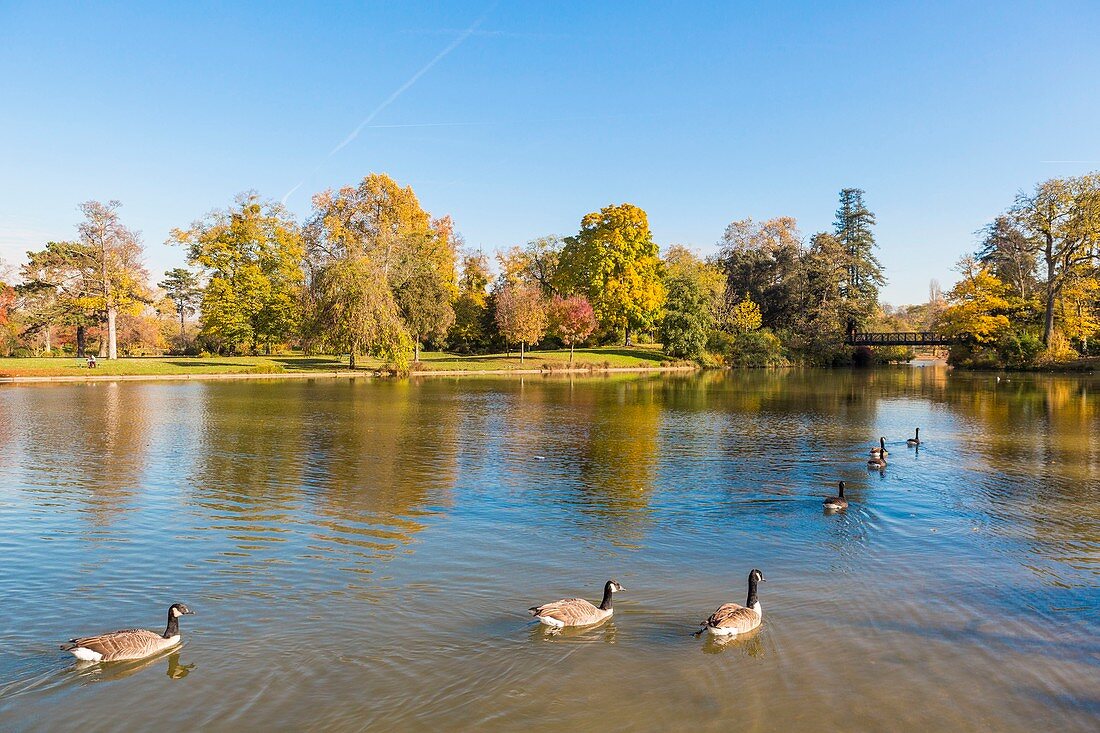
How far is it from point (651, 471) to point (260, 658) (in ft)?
44.0

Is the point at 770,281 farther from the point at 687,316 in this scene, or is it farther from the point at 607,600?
the point at 607,600

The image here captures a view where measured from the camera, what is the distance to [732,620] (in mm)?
8727

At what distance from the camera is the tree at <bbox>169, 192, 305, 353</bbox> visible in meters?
69.3

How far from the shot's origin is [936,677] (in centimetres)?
790

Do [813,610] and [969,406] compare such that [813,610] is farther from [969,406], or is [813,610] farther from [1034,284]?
[1034,284]

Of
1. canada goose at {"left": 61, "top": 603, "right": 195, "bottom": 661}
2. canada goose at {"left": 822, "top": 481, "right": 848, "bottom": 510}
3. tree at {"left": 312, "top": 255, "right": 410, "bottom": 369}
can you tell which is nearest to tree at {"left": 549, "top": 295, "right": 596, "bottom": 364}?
tree at {"left": 312, "top": 255, "right": 410, "bottom": 369}

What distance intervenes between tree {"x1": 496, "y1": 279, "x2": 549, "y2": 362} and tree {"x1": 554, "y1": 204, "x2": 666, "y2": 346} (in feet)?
30.7

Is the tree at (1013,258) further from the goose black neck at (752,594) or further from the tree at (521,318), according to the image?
the goose black neck at (752,594)

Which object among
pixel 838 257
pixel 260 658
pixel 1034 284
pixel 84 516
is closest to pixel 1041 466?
pixel 260 658

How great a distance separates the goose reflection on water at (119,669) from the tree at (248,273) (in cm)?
6316

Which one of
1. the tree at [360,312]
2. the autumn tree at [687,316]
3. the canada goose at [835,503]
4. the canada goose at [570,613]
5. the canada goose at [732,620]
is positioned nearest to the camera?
the canada goose at [732,620]

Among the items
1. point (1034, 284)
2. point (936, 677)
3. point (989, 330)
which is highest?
point (1034, 284)

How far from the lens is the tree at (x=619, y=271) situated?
81.7 m

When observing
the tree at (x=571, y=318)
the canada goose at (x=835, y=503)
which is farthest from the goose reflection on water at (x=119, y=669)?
the tree at (x=571, y=318)
